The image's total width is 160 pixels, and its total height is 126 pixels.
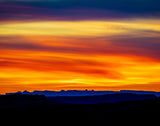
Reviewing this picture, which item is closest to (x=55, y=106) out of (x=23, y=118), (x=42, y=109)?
(x=42, y=109)

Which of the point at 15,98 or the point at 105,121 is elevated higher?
the point at 15,98

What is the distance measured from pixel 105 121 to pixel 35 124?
36.4ft

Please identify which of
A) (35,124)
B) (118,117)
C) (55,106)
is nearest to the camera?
(35,124)

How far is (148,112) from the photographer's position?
6675 cm

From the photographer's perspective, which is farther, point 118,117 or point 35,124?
point 118,117

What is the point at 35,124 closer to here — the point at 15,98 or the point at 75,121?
the point at 75,121

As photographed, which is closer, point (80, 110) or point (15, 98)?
point (80, 110)

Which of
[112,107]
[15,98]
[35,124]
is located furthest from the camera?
[15,98]

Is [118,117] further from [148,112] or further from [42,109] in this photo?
[42,109]

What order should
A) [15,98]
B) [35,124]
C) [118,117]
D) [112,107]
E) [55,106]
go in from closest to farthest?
[35,124] → [118,117] → [55,106] → [112,107] → [15,98]

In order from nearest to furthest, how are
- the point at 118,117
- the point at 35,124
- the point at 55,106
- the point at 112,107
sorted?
the point at 35,124, the point at 118,117, the point at 55,106, the point at 112,107

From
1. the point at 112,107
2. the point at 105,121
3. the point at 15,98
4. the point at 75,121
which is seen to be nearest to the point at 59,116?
the point at 75,121

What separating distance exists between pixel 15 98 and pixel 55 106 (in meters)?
35.1

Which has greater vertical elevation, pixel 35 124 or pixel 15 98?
pixel 15 98
